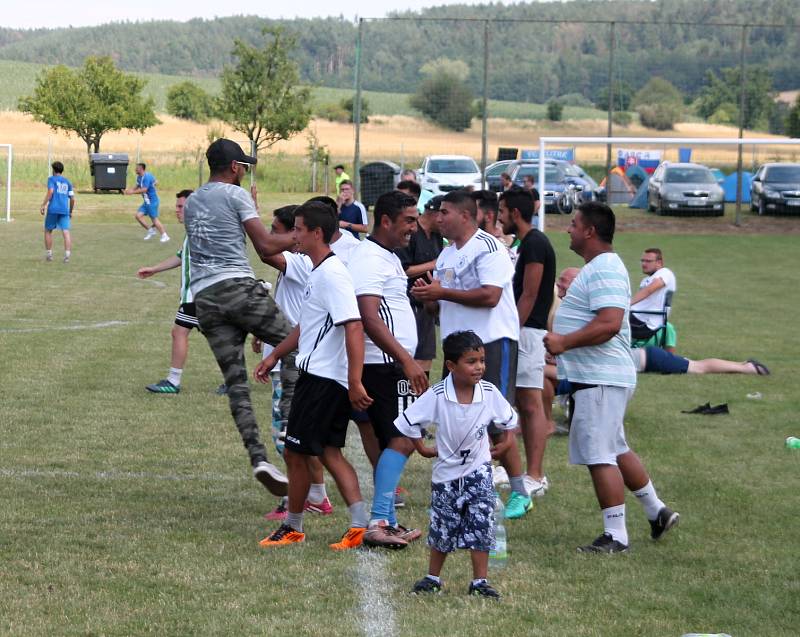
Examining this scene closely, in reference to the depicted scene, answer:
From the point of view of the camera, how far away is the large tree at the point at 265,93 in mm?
49094

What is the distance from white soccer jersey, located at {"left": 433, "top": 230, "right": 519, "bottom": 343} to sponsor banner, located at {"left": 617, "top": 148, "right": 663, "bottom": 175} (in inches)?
1141

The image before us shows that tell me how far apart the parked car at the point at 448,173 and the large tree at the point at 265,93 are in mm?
10548

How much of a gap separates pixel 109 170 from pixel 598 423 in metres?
42.8

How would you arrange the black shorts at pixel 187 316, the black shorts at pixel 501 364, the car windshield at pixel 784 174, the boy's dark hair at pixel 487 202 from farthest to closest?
the car windshield at pixel 784 174 < the black shorts at pixel 187 316 < the boy's dark hair at pixel 487 202 < the black shorts at pixel 501 364

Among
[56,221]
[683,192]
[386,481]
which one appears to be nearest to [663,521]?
[386,481]

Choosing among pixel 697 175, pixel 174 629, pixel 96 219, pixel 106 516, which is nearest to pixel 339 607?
pixel 174 629

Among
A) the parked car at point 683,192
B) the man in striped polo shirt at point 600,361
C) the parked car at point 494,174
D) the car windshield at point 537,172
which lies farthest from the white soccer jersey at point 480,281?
the parked car at point 494,174

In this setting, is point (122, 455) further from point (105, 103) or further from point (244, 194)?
point (105, 103)

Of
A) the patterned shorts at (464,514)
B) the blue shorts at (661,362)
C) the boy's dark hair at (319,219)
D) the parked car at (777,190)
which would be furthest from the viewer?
the parked car at (777,190)

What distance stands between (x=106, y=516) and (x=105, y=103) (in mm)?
54703

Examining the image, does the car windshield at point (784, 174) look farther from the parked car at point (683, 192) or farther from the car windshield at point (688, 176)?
the car windshield at point (688, 176)

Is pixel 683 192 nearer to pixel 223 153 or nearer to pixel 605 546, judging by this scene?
pixel 223 153

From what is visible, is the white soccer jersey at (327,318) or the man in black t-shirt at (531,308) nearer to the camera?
the white soccer jersey at (327,318)

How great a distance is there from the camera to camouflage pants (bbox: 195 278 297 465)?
23.2ft
